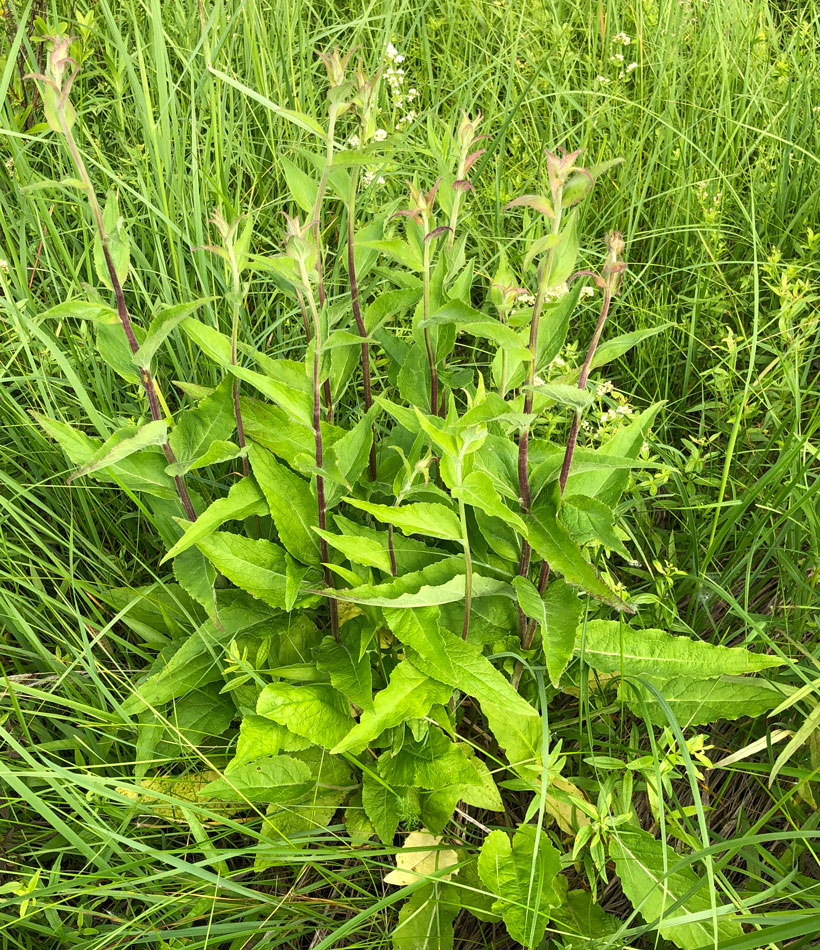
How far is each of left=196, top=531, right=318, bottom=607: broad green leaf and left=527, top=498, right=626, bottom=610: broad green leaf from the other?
0.48m

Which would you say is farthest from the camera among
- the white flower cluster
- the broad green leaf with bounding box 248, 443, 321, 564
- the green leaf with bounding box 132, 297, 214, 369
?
the white flower cluster

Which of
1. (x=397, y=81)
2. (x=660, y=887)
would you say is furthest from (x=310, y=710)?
(x=397, y=81)

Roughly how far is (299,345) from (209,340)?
76cm

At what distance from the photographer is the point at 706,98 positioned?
10.1ft

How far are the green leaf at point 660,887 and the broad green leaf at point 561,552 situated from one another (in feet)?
1.49

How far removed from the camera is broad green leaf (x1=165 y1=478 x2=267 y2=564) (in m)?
1.37

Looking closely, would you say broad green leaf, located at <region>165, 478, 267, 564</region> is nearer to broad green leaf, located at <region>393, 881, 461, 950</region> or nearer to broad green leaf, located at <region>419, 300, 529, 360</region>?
broad green leaf, located at <region>419, 300, 529, 360</region>

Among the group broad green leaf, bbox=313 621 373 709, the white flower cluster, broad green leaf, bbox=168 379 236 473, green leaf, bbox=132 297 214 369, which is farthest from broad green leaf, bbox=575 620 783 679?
the white flower cluster

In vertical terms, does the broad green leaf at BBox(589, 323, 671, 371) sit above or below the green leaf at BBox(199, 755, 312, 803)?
above

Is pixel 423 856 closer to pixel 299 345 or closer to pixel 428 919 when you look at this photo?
pixel 428 919

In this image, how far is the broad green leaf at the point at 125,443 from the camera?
1.30 m

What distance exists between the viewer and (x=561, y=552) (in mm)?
1294

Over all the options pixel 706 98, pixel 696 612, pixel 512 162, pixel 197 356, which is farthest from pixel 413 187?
pixel 706 98

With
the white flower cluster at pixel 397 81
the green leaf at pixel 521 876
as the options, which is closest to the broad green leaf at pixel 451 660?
the green leaf at pixel 521 876
